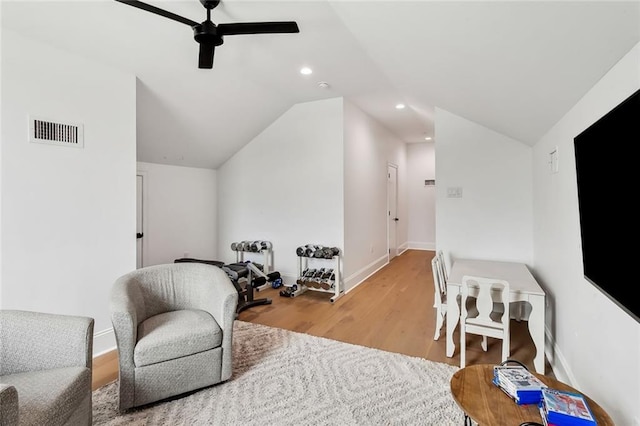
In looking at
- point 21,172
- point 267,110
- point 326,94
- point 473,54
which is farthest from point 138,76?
point 473,54

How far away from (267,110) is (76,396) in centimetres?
387

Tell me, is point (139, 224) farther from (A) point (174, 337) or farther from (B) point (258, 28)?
(B) point (258, 28)

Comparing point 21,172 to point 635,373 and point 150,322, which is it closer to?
point 150,322

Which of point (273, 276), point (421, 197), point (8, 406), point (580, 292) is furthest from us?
point (421, 197)

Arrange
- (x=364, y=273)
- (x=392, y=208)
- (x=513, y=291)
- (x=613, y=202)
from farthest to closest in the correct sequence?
1. (x=392, y=208)
2. (x=364, y=273)
3. (x=513, y=291)
4. (x=613, y=202)

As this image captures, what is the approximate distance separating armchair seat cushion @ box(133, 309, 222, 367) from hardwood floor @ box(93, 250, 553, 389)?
0.66 metres

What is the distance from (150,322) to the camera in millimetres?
2219

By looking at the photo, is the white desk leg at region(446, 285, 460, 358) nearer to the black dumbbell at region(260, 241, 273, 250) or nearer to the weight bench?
the weight bench

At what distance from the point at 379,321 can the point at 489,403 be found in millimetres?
2166

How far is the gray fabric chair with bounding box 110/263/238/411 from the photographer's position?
1.93 m

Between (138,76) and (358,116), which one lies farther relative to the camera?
(358,116)

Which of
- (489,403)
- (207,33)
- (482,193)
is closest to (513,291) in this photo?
(489,403)

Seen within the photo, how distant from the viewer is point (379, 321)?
3420 mm

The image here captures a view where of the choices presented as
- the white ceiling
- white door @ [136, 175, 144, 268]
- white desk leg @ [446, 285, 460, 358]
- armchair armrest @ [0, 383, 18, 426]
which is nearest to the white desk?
white desk leg @ [446, 285, 460, 358]
